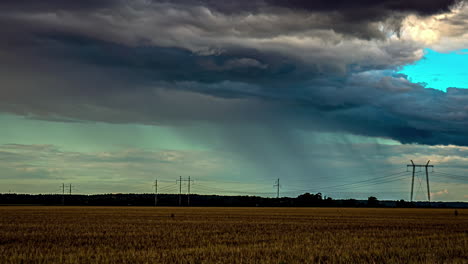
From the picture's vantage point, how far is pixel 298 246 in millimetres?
27094

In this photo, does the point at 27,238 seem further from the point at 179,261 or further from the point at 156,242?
the point at 179,261

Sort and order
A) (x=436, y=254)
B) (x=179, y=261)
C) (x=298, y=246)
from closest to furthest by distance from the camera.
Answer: (x=179, y=261)
(x=436, y=254)
(x=298, y=246)

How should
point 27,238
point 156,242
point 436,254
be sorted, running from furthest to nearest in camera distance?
1. point 27,238
2. point 156,242
3. point 436,254

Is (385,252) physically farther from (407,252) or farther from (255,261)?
(255,261)

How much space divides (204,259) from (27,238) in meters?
15.9

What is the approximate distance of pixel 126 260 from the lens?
848 inches

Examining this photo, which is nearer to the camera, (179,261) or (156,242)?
(179,261)

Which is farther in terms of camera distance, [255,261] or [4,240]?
[4,240]

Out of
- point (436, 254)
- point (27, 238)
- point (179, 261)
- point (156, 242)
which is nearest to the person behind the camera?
point (179, 261)

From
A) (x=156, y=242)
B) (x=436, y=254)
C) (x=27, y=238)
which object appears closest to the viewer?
(x=436, y=254)

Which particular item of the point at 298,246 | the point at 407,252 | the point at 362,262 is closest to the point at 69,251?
the point at 298,246

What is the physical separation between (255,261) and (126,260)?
5.29 meters

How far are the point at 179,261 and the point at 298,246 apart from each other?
327 inches

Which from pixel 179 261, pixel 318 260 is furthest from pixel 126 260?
pixel 318 260
